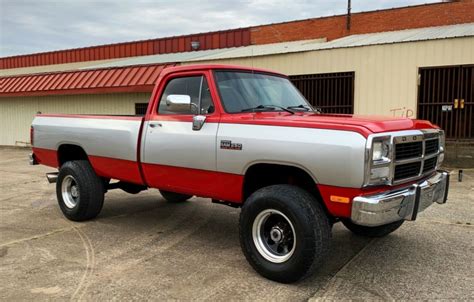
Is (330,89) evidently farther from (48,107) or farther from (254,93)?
(48,107)

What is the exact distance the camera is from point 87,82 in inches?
721

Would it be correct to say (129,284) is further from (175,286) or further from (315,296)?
(315,296)

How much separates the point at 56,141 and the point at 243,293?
409 cm

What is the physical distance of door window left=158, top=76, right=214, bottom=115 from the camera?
15.8ft

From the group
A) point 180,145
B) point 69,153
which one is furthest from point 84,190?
point 180,145

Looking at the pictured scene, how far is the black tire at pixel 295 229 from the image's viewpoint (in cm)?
382

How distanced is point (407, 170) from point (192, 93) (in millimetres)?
2436

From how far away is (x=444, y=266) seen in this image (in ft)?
14.7

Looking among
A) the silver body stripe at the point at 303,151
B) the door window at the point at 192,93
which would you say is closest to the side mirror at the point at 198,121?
the door window at the point at 192,93

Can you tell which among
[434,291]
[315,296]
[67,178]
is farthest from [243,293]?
[67,178]

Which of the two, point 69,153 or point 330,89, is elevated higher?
point 330,89

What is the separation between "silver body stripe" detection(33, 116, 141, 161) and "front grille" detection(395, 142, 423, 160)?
9.92 ft

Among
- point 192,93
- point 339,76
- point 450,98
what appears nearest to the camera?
point 192,93

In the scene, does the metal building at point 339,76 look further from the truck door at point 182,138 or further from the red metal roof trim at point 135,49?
the truck door at point 182,138
